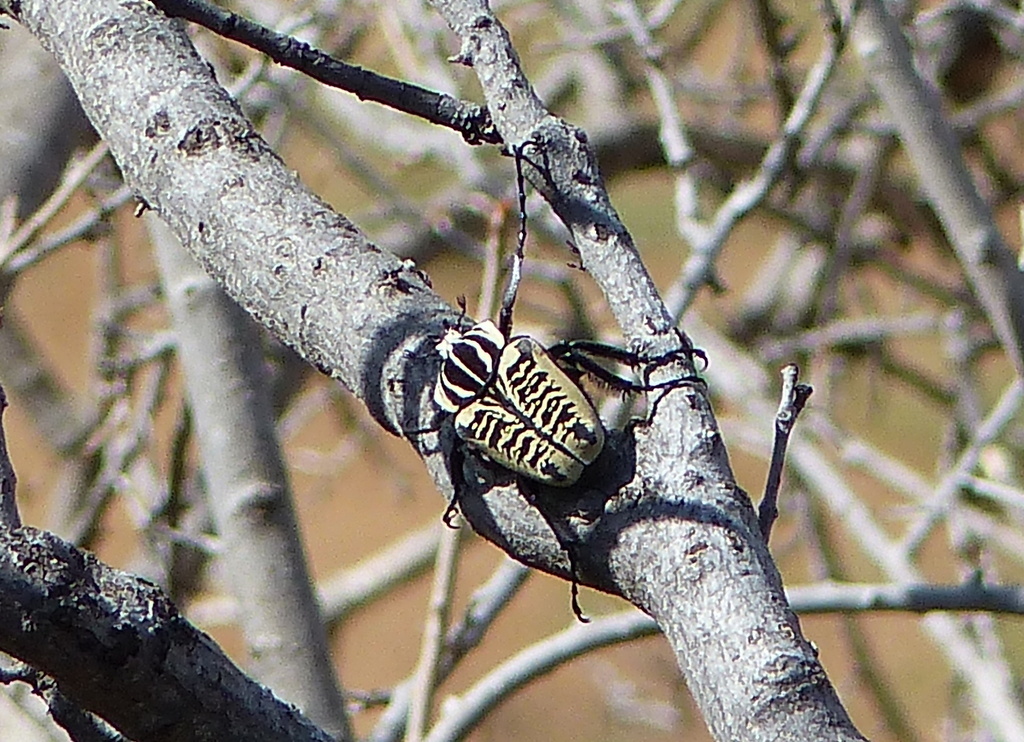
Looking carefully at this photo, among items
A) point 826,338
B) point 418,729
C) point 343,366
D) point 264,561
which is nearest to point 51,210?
point 264,561

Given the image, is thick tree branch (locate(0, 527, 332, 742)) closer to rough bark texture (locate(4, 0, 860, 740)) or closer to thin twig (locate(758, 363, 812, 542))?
rough bark texture (locate(4, 0, 860, 740))

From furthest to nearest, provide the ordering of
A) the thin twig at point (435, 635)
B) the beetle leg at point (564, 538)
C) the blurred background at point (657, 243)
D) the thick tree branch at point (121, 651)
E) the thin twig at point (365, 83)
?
the blurred background at point (657, 243)
the thin twig at point (435, 635)
the thin twig at point (365, 83)
the beetle leg at point (564, 538)
the thick tree branch at point (121, 651)

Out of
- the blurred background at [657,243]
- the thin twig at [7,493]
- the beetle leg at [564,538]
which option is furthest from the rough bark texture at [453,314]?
the blurred background at [657,243]

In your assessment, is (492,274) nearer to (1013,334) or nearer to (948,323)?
(1013,334)

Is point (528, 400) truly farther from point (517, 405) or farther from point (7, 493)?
point (7, 493)

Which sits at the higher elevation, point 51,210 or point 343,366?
point 51,210

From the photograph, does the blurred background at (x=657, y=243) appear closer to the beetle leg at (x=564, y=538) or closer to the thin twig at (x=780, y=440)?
the thin twig at (x=780, y=440)

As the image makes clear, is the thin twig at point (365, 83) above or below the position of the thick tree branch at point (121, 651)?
above

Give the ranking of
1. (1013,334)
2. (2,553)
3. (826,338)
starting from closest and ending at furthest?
(2,553)
(1013,334)
(826,338)

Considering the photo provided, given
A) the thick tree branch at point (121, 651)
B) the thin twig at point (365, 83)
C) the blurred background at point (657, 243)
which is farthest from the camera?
the blurred background at point (657, 243)
